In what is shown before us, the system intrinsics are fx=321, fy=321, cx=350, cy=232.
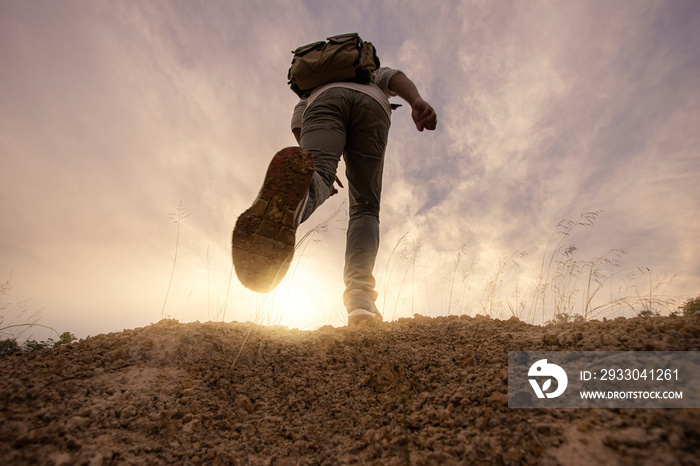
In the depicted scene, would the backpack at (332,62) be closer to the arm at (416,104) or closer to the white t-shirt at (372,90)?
the white t-shirt at (372,90)

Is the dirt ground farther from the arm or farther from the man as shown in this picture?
the arm

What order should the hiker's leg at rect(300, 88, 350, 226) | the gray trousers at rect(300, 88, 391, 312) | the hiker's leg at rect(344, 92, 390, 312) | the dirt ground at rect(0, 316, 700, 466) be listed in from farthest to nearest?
the hiker's leg at rect(344, 92, 390, 312) < the gray trousers at rect(300, 88, 391, 312) < the hiker's leg at rect(300, 88, 350, 226) < the dirt ground at rect(0, 316, 700, 466)

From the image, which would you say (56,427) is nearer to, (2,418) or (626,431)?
(2,418)

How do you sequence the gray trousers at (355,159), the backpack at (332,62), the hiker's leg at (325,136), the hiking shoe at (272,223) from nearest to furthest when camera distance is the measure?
the hiking shoe at (272,223), the hiker's leg at (325,136), the gray trousers at (355,159), the backpack at (332,62)

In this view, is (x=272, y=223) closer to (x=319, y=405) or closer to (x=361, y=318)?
(x=319, y=405)

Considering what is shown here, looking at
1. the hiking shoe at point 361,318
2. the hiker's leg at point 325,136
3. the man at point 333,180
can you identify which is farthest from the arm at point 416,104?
the hiking shoe at point 361,318

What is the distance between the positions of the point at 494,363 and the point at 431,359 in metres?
0.26

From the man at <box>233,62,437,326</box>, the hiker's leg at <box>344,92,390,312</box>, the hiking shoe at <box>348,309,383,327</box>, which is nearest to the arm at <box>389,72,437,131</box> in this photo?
the man at <box>233,62,437,326</box>

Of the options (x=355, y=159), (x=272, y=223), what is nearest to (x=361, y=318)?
(x=272, y=223)

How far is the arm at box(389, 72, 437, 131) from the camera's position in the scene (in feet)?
6.58

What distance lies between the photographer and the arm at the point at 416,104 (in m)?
→ 2.01

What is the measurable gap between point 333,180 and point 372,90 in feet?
2.56

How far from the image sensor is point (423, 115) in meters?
2.02

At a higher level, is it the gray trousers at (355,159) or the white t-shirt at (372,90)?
the white t-shirt at (372,90)
